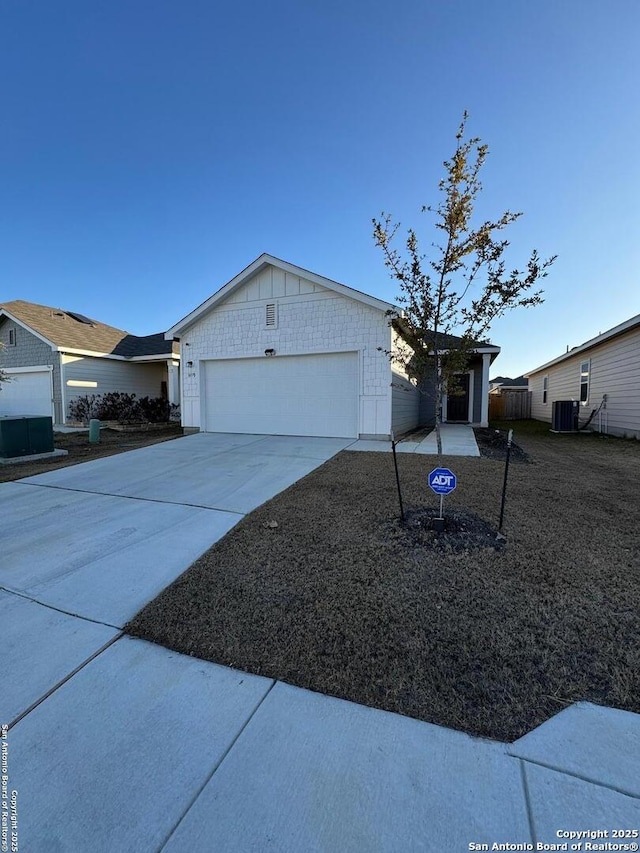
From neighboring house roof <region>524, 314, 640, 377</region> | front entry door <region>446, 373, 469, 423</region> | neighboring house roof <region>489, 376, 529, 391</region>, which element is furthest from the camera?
neighboring house roof <region>489, 376, 529, 391</region>

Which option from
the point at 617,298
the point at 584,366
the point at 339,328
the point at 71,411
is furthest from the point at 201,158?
the point at 584,366

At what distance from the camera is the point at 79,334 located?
1598 centimetres

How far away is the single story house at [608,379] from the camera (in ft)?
36.2

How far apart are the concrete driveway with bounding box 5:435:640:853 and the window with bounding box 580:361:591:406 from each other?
16154mm

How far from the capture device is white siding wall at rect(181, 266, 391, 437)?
977 centimetres

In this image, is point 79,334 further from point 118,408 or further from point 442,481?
point 442,481

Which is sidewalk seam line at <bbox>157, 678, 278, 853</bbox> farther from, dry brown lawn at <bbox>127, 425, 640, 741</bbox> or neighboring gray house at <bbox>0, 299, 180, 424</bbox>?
neighboring gray house at <bbox>0, 299, 180, 424</bbox>

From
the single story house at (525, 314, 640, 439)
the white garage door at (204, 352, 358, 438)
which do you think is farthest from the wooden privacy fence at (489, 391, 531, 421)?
the white garage door at (204, 352, 358, 438)

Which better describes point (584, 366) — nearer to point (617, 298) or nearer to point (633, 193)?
point (617, 298)

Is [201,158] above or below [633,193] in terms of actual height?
above

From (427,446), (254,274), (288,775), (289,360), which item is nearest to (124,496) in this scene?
(288,775)

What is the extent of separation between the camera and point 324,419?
1055 centimetres

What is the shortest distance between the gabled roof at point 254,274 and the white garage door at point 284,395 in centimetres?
144

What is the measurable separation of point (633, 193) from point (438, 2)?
19.3ft
